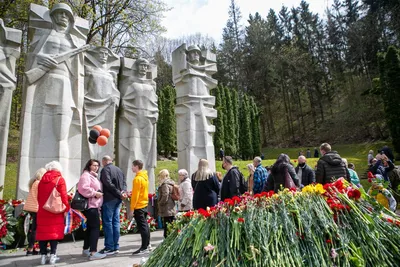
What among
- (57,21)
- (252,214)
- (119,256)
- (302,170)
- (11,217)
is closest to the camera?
(252,214)

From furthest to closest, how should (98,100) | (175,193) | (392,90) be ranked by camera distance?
(392,90), (98,100), (175,193)

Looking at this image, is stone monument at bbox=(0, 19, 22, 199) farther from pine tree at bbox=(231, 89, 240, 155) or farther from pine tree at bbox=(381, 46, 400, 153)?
pine tree at bbox=(231, 89, 240, 155)

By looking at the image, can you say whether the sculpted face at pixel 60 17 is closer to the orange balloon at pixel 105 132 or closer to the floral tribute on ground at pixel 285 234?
the orange balloon at pixel 105 132

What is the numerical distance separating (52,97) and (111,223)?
13.2ft

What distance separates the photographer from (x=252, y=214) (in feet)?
8.79

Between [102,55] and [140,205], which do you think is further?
[102,55]

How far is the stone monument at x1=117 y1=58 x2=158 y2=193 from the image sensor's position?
9.25 meters

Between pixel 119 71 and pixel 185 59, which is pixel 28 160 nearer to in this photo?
pixel 119 71

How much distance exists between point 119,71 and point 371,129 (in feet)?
99.2

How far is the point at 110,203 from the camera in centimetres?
520

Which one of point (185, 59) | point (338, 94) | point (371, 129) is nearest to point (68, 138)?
point (185, 59)

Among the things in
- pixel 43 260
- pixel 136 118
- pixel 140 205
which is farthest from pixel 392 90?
pixel 43 260

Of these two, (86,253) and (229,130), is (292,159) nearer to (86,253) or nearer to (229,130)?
(229,130)

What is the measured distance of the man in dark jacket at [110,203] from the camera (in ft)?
16.8
